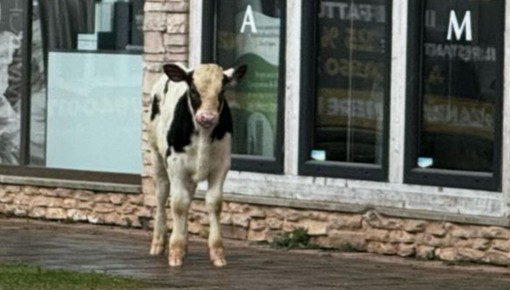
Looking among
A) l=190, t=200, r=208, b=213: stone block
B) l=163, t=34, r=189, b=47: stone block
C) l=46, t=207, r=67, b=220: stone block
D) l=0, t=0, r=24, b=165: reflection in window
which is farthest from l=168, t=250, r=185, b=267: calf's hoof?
l=0, t=0, r=24, b=165: reflection in window

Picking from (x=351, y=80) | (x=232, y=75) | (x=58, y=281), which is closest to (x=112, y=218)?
(x=351, y=80)

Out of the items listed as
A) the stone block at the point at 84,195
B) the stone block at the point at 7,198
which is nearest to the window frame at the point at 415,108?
the stone block at the point at 84,195

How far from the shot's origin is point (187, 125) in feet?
54.7

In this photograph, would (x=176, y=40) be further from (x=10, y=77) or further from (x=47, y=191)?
(x=10, y=77)

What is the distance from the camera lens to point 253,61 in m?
19.6

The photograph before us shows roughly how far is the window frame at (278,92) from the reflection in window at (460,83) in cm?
164

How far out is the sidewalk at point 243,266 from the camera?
15.5m

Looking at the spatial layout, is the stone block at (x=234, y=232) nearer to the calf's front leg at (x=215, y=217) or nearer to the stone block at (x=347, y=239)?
the stone block at (x=347, y=239)

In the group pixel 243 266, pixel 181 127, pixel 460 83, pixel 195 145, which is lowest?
pixel 243 266

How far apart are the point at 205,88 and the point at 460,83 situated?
2.72 m

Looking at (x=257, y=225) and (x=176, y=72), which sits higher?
(x=176, y=72)

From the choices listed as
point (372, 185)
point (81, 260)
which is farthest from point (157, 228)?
point (372, 185)

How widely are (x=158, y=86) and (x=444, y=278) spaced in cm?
321

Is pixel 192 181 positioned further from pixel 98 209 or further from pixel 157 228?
pixel 98 209
